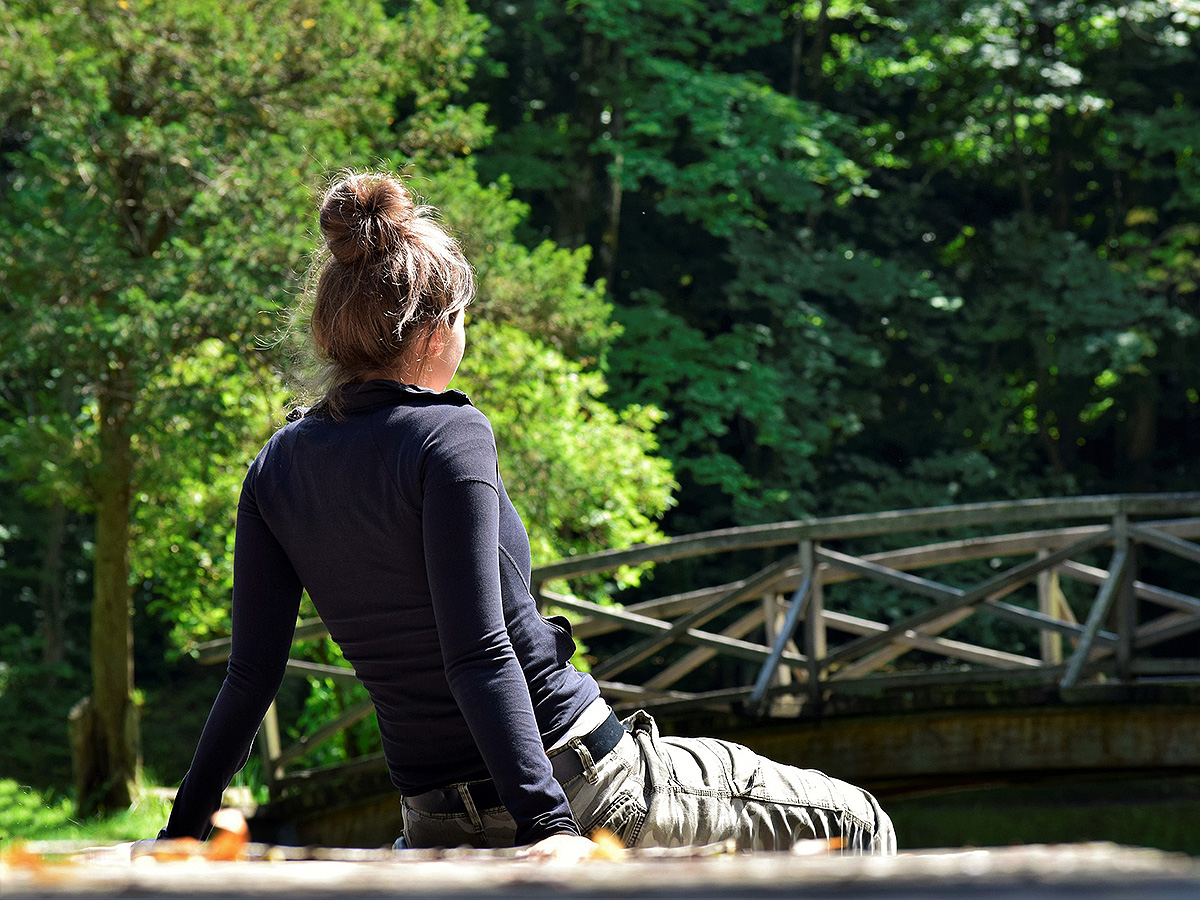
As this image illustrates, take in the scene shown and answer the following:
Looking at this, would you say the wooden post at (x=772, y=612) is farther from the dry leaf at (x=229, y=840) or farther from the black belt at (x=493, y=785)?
the dry leaf at (x=229, y=840)

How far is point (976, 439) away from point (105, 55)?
37.3 feet

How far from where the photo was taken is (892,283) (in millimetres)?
15258

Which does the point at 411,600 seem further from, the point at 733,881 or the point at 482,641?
the point at 733,881

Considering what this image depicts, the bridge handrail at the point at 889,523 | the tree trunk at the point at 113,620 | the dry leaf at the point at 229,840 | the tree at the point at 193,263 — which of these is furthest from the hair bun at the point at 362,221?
the tree trunk at the point at 113,620

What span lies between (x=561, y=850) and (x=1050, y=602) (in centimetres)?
603

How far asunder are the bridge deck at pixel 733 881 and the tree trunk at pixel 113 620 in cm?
743

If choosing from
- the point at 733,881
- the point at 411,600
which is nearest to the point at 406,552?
the point at 411,600

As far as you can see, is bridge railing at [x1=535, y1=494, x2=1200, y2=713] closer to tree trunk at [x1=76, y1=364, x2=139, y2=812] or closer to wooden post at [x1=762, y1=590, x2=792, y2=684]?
wooden post at [x1=762, y1=590, x2=792, y2=684]

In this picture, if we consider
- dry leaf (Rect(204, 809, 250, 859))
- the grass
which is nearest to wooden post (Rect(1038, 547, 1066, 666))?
the grass

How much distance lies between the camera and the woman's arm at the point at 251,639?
1.57m

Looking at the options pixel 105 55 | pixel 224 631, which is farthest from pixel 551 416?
pixel 105 55

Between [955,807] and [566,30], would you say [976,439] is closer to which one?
[955,807]

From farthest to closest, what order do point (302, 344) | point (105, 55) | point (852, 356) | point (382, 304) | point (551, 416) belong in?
point (852, 356) < point (551, 416) < point (105, 55) < point (302, 344) < point (382, 304)

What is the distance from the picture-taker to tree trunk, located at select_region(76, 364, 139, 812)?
7.91 meters
